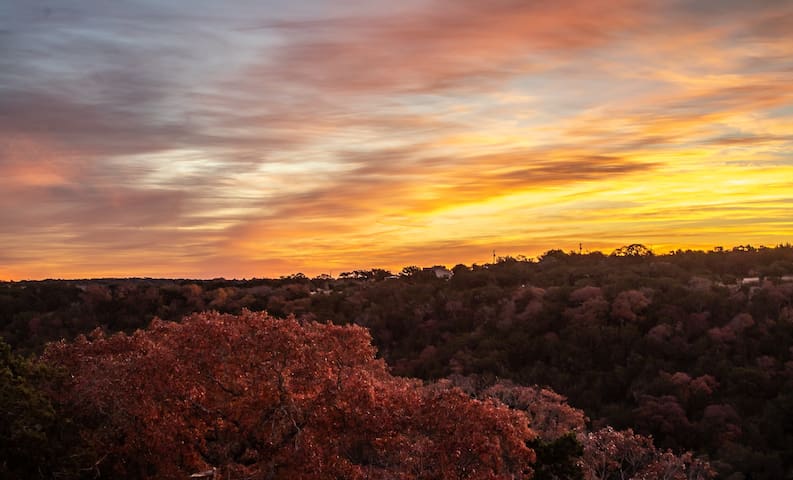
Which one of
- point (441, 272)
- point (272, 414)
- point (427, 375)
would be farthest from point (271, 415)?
point (441, 272)

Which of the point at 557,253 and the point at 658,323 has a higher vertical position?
the point at 557,253

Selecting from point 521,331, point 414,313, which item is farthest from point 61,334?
point 521,331

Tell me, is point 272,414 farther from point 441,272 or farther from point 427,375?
point 441,272

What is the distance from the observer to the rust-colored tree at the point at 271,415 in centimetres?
1755

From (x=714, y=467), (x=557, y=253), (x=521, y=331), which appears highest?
(x=557, y=253)

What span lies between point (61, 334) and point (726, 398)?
5271 centimetres

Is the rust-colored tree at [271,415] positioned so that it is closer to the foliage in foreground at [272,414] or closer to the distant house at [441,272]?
the foliage in foreground at [272,414]

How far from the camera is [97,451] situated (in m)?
19.7

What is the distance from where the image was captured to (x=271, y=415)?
749 inches

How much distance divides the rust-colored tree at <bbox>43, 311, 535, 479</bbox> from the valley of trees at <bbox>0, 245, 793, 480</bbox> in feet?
0.16

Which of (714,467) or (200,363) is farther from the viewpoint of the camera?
(714,467)

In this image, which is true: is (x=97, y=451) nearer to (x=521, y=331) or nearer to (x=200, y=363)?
(x=200, y=363)

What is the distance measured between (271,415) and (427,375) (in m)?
38.3

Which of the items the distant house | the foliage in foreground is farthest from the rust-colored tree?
the distant house
